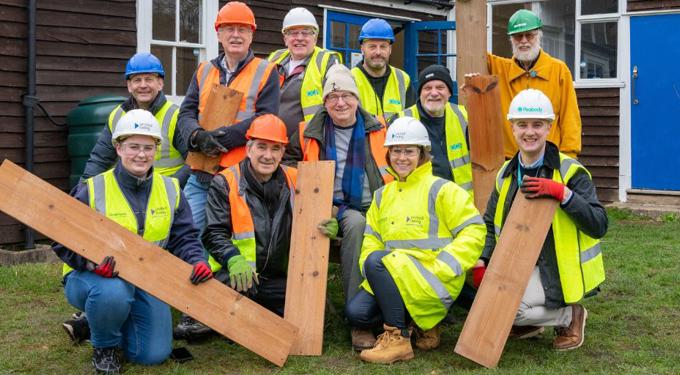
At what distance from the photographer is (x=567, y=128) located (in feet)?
18.9

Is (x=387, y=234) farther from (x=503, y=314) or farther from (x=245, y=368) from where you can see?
(x=245, y=368)

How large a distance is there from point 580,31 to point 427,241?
8109 mm

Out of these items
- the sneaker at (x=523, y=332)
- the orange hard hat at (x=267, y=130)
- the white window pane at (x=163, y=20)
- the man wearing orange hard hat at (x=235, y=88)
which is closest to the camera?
the orange hard hat at (x=267, y=130)

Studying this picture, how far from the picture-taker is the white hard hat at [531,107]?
4.70 metres

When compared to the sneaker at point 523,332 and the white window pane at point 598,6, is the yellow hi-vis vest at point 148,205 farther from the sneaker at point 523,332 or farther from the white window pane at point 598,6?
the white window pane at point 598,6

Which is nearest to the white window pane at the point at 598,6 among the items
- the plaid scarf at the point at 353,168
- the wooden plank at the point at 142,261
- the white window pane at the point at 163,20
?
the white window pane at the point at 163,20

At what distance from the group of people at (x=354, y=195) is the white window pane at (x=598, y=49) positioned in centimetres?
626

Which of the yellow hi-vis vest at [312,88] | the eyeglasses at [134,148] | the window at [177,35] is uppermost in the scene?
the window at [177,35]

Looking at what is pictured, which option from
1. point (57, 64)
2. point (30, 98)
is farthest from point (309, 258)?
point (57, 64)

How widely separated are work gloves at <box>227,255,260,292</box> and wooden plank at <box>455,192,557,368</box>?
1.24 meters

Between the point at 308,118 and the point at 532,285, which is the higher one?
the point at 308,118

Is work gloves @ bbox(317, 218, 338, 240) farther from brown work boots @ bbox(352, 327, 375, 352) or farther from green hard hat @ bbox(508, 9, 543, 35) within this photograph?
green hard hat @ bbox(508, 9, 543, 35)

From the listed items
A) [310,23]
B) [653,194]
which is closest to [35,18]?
[310,23]

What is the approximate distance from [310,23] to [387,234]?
1.89 metres
